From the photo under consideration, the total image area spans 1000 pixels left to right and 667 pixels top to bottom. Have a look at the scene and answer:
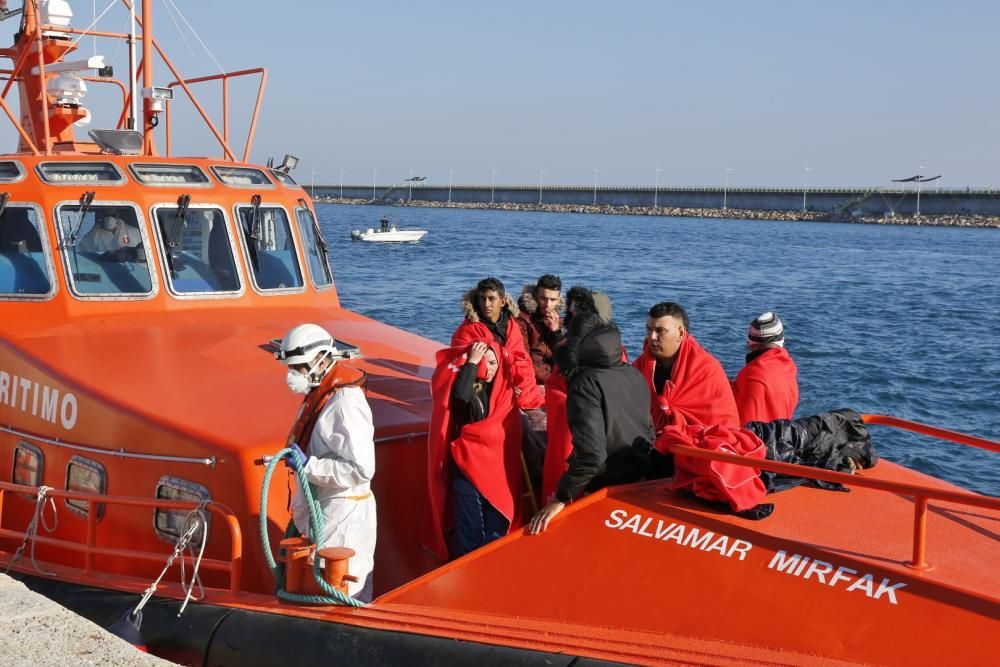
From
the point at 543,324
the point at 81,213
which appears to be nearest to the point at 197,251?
the point at 81,213

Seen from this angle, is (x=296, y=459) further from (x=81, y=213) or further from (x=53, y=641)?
(x=81, y=213)

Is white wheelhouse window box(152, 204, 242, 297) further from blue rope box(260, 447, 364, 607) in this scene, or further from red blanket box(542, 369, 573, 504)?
red blanket box(542, 369, 573, 504)

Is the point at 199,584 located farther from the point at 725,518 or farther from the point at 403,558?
the point at 725,518

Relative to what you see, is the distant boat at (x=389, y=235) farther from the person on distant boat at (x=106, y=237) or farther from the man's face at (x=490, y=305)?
the man's face at (x=490, y=305)

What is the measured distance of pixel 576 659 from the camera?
3.65m

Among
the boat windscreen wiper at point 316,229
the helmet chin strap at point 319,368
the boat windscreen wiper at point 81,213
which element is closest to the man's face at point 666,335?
the helmet chin strap at point 319,368

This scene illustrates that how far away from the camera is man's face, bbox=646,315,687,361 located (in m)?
4.66

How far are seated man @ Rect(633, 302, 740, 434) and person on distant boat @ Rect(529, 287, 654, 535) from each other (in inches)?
8.8

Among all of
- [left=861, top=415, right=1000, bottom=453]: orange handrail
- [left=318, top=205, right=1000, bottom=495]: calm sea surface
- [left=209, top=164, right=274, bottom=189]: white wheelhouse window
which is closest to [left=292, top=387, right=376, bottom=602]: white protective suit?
[left=861, top=415, right=1000, bottom=453]: orange handrail

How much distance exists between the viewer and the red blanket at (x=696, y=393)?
4637 mm

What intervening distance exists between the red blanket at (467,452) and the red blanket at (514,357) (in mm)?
160

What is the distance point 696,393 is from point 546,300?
5.70ft

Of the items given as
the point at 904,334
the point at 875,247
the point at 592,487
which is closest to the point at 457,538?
the point at 592,487

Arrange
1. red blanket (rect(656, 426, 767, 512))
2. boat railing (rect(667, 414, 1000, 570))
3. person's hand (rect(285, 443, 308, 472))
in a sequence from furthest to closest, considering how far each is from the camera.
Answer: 1. red blanket (rect(656, 426, 767, 512))
2. person's hand (rect(285, 443, 308, 472))
3. boat railing (rect(667, 414, 1000, 570))
